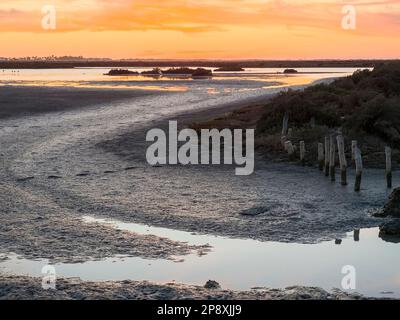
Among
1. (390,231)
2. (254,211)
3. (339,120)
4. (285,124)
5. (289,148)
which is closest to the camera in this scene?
(390,231)

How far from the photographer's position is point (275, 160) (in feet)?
73.6

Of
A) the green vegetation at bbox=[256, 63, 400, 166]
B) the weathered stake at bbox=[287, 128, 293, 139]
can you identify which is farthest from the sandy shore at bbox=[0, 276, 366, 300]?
the weathered stake at bbox=[287, 128, 293, 139]

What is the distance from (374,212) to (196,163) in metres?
8.72

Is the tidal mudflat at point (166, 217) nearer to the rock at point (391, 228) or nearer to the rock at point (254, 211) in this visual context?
the rock at point (254, 211)

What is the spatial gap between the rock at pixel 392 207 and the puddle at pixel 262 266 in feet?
6.64

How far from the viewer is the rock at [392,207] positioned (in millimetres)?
14445

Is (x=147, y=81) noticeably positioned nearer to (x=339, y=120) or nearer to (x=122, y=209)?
(x=339, y=120)

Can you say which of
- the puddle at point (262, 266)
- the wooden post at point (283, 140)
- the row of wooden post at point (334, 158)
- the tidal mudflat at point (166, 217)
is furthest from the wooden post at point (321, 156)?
the puddle at point (262, 266)

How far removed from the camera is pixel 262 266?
10.9 m

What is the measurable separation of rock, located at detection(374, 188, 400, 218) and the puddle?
2.02 m

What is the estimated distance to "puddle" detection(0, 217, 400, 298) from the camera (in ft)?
32.8

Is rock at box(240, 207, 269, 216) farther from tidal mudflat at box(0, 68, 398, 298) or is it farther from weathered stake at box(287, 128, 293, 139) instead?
weathered stake at box(287, 128, 293, 139)

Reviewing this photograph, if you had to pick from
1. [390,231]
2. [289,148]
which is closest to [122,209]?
[390,231]

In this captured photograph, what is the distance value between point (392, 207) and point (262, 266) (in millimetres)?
5112
